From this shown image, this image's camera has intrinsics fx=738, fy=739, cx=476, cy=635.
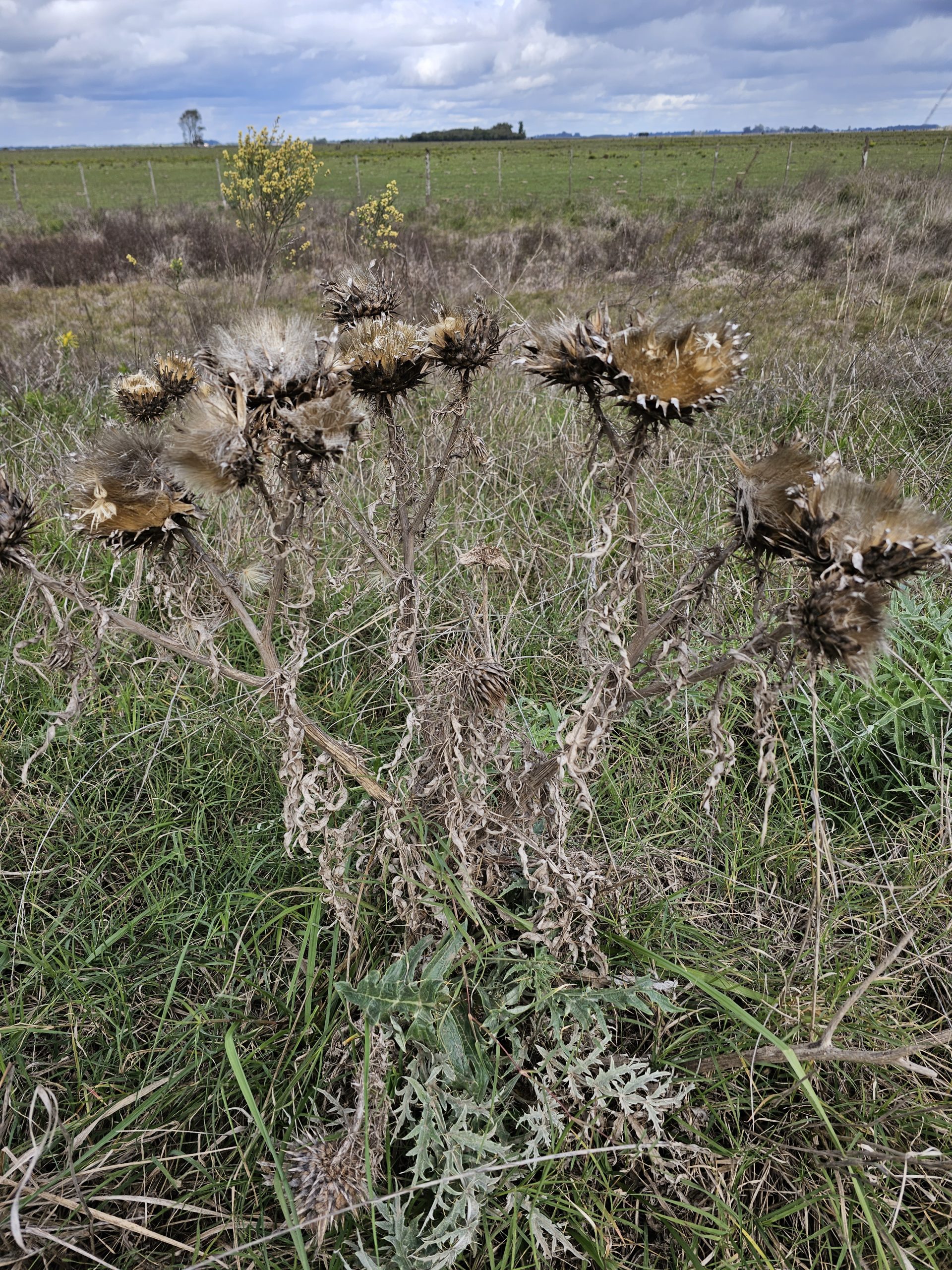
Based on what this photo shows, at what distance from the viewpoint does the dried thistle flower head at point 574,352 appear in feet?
3.77

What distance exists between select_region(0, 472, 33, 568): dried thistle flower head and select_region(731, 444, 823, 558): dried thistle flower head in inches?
46.8

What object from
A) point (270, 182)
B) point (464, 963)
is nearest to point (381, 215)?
point (270, 182)

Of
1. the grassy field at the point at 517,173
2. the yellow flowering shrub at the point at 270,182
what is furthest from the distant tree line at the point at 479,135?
the yellow flowering shrub at the point at 270,182

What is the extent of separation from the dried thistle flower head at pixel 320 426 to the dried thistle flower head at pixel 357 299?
783 millimetres

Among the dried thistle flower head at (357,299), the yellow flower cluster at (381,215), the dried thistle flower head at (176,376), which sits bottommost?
the dried thistle flower head at (176,376)

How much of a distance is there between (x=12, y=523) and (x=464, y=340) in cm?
97

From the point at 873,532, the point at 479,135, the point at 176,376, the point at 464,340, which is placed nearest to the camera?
the point at 873,532

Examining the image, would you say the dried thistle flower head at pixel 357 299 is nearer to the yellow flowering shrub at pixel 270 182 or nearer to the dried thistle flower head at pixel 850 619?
the dried thistle flower head at pixel 850 619

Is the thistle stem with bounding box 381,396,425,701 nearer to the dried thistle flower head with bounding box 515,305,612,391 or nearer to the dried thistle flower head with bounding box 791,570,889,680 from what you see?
the dried thistle flower head with bounding box 515,305,612,391

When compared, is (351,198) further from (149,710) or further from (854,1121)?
(854,1121)

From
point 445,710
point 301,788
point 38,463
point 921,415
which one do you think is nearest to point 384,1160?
point 301,788

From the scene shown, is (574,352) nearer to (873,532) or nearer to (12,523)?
(873,532)

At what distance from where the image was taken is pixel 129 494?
121 cm

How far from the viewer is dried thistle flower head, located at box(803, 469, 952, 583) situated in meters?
1.00
